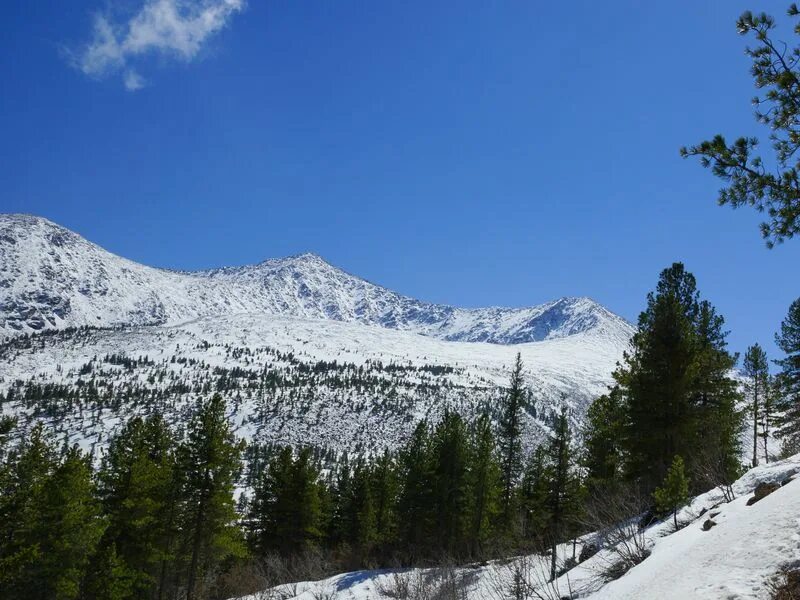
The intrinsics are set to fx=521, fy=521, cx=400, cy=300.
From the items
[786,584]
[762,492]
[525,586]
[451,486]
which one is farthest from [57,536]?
[786,584]

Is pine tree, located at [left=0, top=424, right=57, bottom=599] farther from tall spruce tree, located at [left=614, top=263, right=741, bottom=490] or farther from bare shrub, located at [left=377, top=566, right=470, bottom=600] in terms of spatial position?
tall spruce tree, located at [left=614, top=263, right=741, bottom=490]

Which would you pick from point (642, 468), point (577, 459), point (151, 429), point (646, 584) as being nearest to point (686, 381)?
point (642, 468)

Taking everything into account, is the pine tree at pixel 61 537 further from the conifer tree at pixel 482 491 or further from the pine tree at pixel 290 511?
the conifer tree at pixel 482 491

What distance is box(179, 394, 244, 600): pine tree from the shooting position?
26.5m

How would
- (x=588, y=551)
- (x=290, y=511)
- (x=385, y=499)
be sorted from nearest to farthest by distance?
(x=588, y=551)
(x=290, y=511)
(x=385, y=499)

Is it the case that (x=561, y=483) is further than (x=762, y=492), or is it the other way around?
(x=561, y=483)

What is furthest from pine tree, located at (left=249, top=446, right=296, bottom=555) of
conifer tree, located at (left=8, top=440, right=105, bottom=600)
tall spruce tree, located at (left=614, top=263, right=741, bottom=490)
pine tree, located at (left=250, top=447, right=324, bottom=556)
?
tall spruce tree, located at (left=614, top=263, right=741, bottom=490)

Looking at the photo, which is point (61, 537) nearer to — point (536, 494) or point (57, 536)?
point (57, 536)

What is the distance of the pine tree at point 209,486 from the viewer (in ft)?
86.8

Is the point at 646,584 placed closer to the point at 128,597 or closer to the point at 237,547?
the point at 237,547

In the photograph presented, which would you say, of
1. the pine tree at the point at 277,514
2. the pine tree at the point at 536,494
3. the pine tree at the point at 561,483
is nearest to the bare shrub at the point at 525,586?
the pine tree at the point at 561,483

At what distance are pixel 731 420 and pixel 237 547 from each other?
84.1ft

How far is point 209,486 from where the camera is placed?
26469mm

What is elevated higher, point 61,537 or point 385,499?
point 61,537
